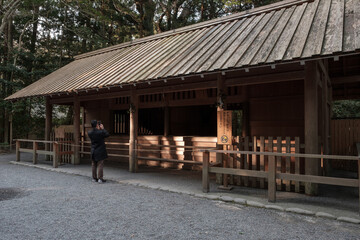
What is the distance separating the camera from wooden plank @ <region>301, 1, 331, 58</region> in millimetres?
4699

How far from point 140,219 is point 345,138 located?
8568 mm

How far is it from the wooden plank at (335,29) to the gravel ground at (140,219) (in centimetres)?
299

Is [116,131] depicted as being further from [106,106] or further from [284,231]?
[284,231]

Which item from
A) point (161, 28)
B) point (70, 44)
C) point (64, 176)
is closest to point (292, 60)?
point (64, 176)

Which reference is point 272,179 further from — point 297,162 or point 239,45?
point 239,45

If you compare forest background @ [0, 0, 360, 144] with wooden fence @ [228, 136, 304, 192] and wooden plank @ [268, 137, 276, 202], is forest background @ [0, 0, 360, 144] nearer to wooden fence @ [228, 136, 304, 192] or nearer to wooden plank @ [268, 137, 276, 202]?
wooden fence @ [228, 136, 304, 192]

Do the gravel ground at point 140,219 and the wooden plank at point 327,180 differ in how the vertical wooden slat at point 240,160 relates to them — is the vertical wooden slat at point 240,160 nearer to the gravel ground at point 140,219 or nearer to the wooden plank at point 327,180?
the wooden plank at point 327,180

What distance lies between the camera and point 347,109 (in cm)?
1633

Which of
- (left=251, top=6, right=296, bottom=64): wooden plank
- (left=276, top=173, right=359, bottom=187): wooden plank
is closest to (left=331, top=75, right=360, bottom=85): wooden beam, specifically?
(left=251, top=6, right=296, bottom=64): wooden plank

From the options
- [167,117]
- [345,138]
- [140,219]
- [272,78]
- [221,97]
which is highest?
[272,78]

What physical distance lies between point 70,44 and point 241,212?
66.4 ft

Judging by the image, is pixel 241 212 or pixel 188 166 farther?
pixel 188 166

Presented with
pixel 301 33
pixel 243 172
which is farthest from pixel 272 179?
pixel 301 33

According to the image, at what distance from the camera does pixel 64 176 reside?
7.77 meters
